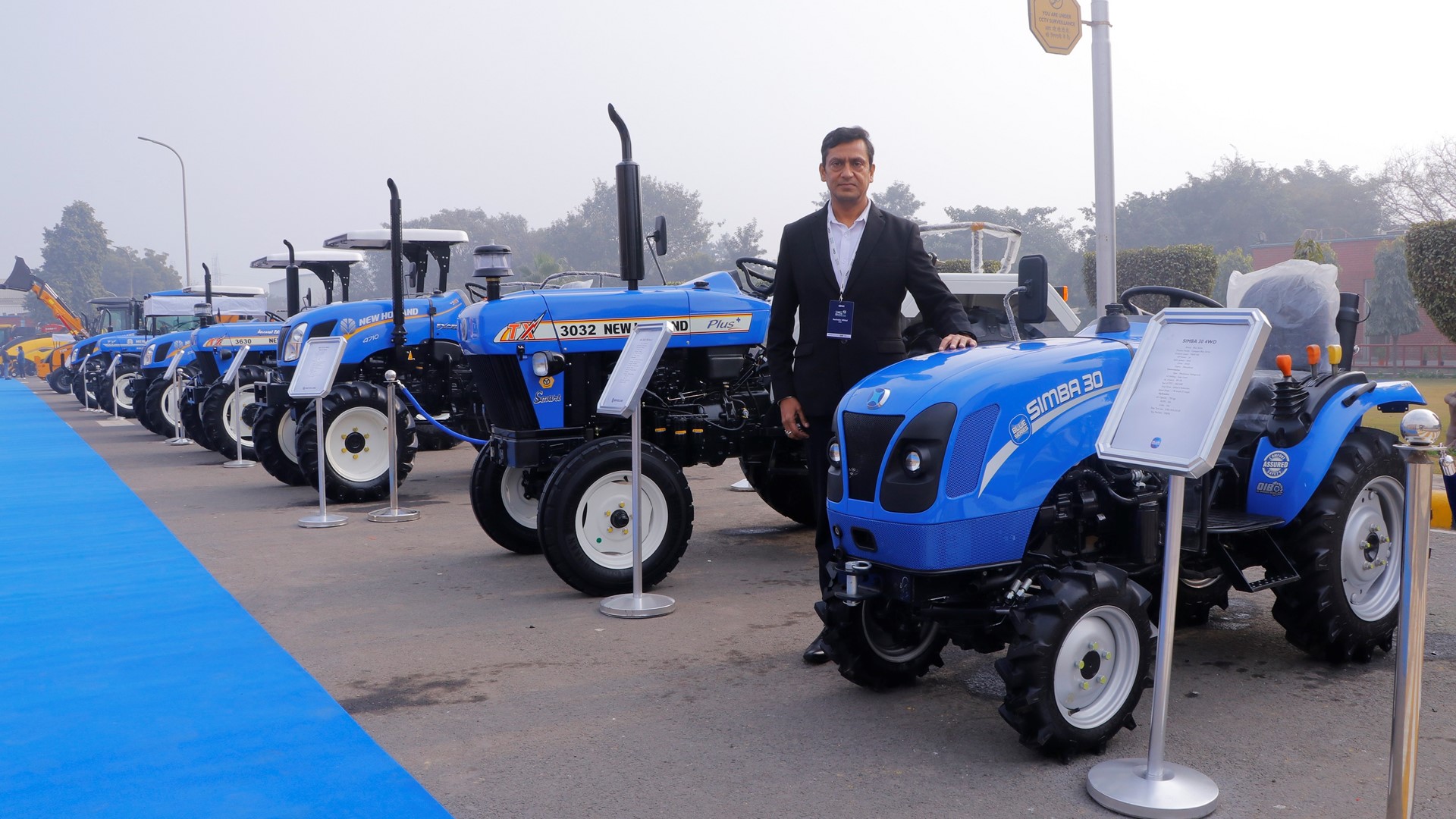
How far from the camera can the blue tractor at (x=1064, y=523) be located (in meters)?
3.34

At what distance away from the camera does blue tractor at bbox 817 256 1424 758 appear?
3336 mm

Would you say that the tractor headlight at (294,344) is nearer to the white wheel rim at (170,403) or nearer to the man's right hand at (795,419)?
the white wheel rim at (170,403)

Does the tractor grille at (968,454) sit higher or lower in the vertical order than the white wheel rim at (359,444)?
higher

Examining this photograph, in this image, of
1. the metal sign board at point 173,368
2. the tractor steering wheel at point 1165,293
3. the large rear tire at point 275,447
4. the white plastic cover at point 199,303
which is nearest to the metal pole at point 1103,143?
the tractor steering wheel at point 1165,293

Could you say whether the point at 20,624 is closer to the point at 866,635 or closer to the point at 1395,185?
the point at 866,635

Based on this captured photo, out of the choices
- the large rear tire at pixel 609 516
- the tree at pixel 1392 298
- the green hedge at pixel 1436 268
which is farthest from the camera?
the tree at pixel 1392 298

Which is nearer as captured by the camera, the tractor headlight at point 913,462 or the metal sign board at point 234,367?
the tractor headlight at point 913,462

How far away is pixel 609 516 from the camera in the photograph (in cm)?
571

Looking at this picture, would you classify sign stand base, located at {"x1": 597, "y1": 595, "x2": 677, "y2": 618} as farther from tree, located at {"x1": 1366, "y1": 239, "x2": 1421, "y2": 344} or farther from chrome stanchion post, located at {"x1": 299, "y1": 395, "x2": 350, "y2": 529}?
tree, located at {"x1": 1366, "y1": 239, "x2": 1421, "y2": 344}

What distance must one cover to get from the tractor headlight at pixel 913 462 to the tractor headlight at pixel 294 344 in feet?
24.8

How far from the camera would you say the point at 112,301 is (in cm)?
2556

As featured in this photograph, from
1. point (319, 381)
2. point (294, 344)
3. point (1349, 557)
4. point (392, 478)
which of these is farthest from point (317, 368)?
point (1349, 557)

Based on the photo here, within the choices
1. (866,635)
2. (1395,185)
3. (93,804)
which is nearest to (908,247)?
(866,635)

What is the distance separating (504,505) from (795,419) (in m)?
3.00
